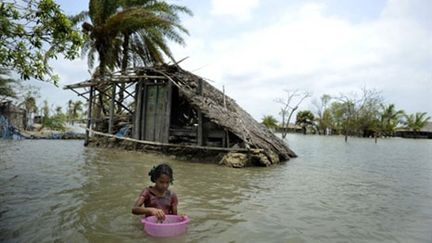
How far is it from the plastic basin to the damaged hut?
737cm

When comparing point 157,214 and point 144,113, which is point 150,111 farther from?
point 157,214

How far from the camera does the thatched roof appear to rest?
491 inches

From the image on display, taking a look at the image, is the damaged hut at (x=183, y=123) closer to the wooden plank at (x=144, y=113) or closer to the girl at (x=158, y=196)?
the wooden plank at (x=144, y=113)

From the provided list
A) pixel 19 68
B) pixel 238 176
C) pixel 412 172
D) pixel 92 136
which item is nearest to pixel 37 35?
pixel 19 68

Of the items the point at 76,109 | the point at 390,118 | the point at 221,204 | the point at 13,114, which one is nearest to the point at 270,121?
the point at 390,118

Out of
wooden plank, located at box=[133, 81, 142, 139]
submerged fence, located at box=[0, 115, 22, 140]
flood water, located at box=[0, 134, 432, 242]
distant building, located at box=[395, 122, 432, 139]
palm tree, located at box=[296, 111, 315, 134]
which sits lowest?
flood water, located at box=[0, 134, 432, 242]

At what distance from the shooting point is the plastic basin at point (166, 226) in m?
4.16

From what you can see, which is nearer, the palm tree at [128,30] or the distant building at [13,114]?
the palm tree at [128,30]

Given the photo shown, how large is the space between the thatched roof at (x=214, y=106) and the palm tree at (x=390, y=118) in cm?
5463

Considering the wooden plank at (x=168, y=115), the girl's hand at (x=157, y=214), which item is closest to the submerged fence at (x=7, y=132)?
the wooden plank at (x=168, y=115)

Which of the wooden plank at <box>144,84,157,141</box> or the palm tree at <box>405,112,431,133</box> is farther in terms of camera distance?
the palm tree at <box>405,112,431,133</box>

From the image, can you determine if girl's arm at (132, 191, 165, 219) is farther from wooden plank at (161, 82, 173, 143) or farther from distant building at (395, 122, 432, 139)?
distant building at (395, 122, 432, 139)

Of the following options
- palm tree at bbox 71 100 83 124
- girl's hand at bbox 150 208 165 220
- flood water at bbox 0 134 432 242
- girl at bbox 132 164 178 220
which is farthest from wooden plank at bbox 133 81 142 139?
palm tree at bbox 71 100 83 124

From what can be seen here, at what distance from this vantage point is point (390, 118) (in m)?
63.9
